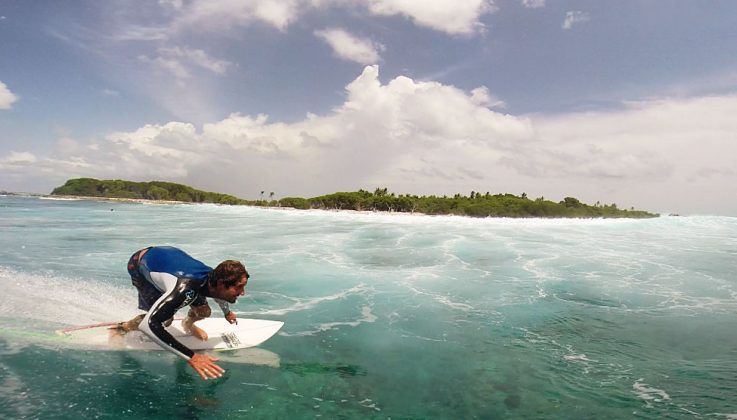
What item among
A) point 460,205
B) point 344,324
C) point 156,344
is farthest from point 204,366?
point 460,205

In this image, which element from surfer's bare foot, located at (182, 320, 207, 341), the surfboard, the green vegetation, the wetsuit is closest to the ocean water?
the surfboard

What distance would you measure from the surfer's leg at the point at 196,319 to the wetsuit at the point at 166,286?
0.14 m

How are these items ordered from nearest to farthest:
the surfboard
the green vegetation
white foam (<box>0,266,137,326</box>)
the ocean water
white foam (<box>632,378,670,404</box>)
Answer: the ocean water, white foam (<box>632,378,670,404</box>), the surfboard, white foam (<box>0,266,137,326</box>), the green vegetation

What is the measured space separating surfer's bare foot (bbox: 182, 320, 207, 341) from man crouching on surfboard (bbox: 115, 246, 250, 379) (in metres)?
0.75

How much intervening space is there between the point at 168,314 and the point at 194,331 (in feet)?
7.09

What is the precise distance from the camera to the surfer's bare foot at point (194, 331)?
7465 millimetres

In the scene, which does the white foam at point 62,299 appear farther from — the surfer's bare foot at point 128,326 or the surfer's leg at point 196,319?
→ the surfer's leg at point 196,319

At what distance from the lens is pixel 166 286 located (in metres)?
5.97

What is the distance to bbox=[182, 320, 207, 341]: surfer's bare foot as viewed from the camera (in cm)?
746

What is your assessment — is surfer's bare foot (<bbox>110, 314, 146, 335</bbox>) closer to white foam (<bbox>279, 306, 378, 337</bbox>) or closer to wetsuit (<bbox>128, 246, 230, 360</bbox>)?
wetsuit (<bbox>128, 246, 230, 360</bbox>)

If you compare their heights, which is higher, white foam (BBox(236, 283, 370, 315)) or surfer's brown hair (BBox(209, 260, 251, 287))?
surfer's brown hair (BBox(209, 260, 251, 287))

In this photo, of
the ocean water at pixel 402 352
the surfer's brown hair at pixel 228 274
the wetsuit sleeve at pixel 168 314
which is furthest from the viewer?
the ocean water at pixel 402 352

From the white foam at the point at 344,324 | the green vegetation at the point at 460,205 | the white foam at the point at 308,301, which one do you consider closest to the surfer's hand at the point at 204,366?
the white foam at the point at 344,324

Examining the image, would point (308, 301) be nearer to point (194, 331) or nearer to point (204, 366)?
point (194, 331)
